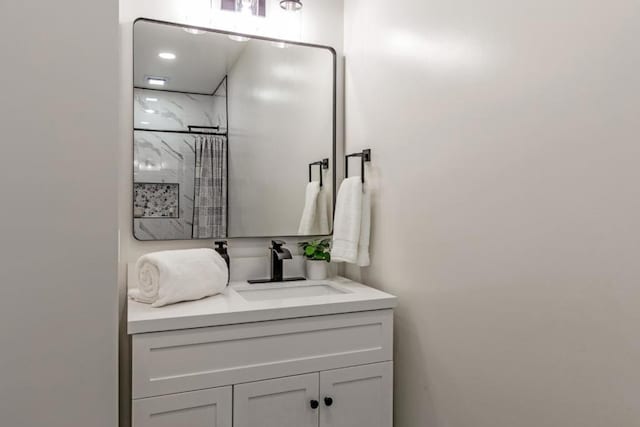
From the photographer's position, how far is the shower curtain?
1926 millimetres

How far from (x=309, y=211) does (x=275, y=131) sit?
16.3 inches

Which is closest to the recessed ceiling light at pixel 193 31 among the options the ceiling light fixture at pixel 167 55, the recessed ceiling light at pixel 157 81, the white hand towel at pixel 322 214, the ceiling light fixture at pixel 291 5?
the ceiling light fixture at pixel 167 55

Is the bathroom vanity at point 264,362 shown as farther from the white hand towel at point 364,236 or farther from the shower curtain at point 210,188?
the shower curtain at point 210,188

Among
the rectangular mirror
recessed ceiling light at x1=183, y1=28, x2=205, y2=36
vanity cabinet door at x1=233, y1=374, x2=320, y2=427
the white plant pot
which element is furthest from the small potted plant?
recessed ceiling light at x1=183, y1=28, x2=205, y2=36

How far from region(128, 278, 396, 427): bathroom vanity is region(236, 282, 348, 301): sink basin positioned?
0.52ft

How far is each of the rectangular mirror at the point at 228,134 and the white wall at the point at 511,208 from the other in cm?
39

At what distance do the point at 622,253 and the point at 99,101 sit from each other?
1.20 metres

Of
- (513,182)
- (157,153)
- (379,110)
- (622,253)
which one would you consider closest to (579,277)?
(622,253)

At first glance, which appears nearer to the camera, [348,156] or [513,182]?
[513,182]

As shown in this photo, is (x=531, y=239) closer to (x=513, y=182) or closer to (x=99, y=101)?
(x=513, y=182)

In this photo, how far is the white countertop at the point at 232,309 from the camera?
1350 millimetres

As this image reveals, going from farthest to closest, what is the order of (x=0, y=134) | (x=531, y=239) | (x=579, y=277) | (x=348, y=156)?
(x=348, y=156)
(x=531, y=239)
(x=579, y=277)
(x=0, y=134)

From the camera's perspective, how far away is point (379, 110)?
190cm

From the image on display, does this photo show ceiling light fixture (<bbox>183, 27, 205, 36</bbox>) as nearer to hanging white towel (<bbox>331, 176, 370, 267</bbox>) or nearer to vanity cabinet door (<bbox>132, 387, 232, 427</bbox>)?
hanging white towel (<bbox>331, 176, 370, 267</bbox>)
